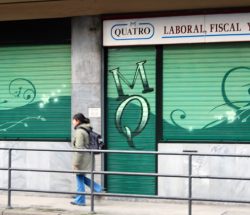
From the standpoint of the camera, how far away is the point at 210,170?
10773 mm

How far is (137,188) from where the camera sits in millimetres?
11352

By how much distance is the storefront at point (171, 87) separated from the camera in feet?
35.2

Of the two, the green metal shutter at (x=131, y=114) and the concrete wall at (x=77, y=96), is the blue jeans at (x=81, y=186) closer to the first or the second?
the concrete wall at (x=77, y=96)

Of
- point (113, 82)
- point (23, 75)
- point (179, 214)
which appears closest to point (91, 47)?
point (113, 82)

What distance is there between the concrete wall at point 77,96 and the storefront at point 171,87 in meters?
0.26

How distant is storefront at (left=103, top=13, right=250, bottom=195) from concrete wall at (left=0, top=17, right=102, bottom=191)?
255 millimetres

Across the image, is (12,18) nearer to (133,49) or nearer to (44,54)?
(44,54)

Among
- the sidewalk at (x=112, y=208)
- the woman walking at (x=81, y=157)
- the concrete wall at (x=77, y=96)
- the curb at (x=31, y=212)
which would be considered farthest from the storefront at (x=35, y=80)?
the curb at (x=31, y=212)

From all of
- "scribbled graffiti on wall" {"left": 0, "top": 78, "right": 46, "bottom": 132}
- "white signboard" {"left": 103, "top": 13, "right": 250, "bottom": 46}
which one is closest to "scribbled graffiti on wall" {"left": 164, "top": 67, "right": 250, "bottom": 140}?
"white signboard" {"left": 103, "top": 13, "right": 250, "bottom": 46}

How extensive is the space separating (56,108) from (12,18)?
2.06 m

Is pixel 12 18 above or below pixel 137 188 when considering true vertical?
above

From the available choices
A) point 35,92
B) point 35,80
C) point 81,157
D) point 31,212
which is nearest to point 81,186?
point 81,157

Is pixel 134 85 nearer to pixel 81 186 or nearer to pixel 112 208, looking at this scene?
pixel 81 186

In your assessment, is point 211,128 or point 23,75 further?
point 23,75
